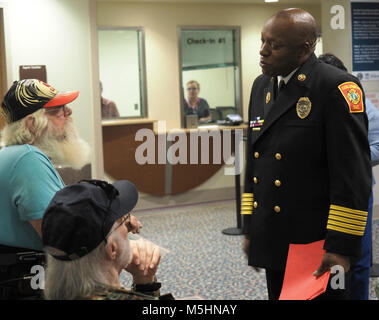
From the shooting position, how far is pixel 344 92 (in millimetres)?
1786

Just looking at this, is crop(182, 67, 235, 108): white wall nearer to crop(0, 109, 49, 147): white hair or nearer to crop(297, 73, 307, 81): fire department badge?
crop(0, 109, 49, 147): white hair

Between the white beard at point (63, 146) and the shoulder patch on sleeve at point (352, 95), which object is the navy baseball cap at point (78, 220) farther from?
the shoulder patch on sleeve at point (352, 95)

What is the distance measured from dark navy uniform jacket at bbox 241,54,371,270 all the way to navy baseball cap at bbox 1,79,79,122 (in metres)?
0.77

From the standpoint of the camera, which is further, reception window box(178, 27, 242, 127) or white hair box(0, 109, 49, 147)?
reception window box(178, 27, 242, 127)

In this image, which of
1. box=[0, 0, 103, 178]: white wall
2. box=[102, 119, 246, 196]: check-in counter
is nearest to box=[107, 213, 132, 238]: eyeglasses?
box=[0, 0, 103, 178]: white wall

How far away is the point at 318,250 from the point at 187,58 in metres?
6.24

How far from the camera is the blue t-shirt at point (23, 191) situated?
6.09 feet

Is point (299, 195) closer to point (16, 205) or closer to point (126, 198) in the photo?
point (126, 198)

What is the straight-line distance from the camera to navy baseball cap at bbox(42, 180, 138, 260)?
1.35 m

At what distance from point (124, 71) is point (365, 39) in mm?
3171

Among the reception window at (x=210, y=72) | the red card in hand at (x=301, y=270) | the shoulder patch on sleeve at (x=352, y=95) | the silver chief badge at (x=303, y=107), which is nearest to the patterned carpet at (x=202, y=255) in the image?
the reception window at (x=210, y=72)

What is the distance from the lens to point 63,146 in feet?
7.14

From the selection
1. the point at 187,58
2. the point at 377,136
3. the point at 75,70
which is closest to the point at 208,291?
the point at 377,136

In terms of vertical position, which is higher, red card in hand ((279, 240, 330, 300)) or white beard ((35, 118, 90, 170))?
white beard ((35, 118, 90, 170))
